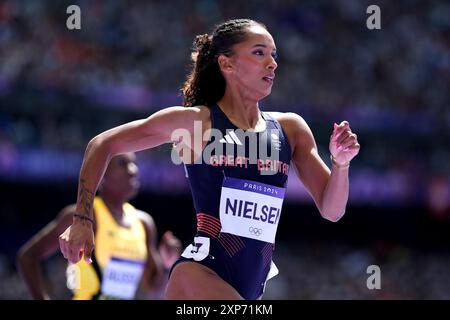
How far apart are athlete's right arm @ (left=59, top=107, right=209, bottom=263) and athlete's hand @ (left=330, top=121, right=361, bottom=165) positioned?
0.66 meters

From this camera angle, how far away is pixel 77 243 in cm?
366

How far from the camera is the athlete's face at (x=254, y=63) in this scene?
4.20 metres

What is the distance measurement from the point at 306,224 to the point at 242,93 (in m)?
14.3

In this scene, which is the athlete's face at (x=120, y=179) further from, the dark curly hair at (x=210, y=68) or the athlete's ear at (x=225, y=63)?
the athlete's ear at (x=225, y=63)

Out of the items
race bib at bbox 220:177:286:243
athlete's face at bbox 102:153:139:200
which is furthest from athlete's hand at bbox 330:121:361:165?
athlete's face at bbox 102:153:139:200

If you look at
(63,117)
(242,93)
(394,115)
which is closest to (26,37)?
(63,117)

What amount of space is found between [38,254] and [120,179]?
916 mm

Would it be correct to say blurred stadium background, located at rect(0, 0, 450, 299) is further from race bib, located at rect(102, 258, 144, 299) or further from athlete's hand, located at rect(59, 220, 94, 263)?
athlete's hand, located at rect(59, 220, 94, 263)

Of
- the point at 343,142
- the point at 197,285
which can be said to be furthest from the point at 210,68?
the point at 197,285

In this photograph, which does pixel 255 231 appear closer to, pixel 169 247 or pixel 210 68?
pixel 210 68

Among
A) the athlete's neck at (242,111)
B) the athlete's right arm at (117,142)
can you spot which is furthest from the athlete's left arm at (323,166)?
the athlete's right arm at (117,142)

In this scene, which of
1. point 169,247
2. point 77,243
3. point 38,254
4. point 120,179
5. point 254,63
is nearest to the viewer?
point 77,243
